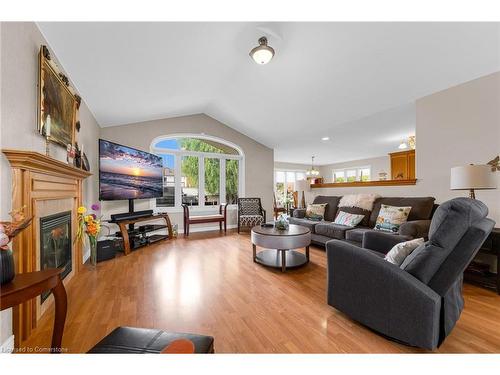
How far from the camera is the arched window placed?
5281 millimetres

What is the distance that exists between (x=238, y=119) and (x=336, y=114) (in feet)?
7.20

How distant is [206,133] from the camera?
5.58 meters

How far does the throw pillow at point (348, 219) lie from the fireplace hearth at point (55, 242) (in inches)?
146

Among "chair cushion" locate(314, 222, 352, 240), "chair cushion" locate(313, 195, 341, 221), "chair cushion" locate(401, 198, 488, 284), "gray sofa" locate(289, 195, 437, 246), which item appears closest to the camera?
"chair cushion" locate(401, 198, 488, 284)

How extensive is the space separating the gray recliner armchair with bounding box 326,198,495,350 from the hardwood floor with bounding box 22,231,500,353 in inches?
5.9

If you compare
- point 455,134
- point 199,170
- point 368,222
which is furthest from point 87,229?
point 455,134

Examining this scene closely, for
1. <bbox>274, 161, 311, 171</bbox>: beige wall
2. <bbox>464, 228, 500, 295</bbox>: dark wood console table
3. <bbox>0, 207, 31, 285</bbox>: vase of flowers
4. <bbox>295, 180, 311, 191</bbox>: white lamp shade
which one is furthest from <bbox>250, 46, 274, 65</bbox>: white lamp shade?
<bbox>274, 161, 311, 171</bbox>: beige wall

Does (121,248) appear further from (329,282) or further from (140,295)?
(329,282)

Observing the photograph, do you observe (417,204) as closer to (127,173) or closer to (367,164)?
(127,173)

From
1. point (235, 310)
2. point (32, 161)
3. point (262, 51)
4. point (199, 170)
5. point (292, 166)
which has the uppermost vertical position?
point (262, 51)

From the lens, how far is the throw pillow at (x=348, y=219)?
11.4ft

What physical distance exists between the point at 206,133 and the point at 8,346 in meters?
4.85

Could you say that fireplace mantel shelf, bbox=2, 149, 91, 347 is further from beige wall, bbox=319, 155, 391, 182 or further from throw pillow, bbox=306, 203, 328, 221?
beige wall, bbox=319, 155, 391, 182

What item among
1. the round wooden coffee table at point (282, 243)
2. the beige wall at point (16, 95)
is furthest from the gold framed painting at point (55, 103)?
the round wooden coffee table at point (282, 243)
